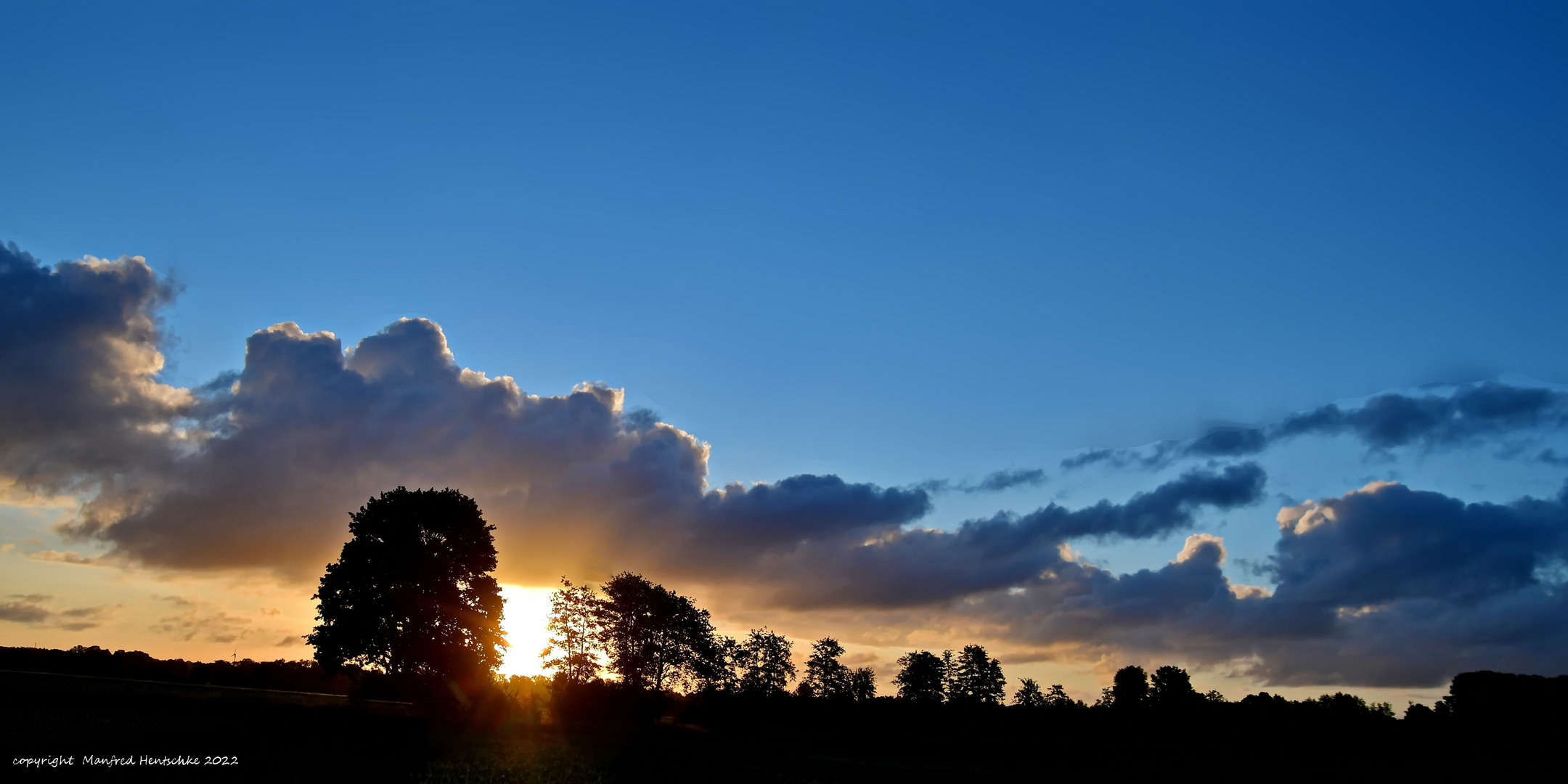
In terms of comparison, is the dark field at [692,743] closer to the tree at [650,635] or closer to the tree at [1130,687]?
the tree at [650,635]

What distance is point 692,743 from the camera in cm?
7062

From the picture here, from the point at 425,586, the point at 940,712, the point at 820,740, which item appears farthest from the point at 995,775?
the point at 425,586

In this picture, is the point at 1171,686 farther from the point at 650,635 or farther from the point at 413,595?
the point at 413,595

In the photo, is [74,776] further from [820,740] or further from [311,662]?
[820,740]

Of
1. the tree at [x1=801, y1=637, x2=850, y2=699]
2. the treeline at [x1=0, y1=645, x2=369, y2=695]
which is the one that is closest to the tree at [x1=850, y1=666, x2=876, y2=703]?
the tree at [x1=801, y1=637, x2=850, y2=699]

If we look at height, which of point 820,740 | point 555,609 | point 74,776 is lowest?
point 820,740

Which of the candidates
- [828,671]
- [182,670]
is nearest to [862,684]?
[828,671]

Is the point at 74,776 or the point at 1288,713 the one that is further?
the point at 1288,713

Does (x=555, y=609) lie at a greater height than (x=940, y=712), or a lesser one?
greater

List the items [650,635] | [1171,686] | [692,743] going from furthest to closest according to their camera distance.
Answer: [1171,686]
[650,635]
[692,743]

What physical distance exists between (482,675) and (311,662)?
890 inches

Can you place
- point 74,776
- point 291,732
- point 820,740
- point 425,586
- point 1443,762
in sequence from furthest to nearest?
point 820,740
point 1443,762
point 425,586
point 291,732
point 74,776

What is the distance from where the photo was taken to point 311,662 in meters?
71.0

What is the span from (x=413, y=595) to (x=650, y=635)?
164 feet
